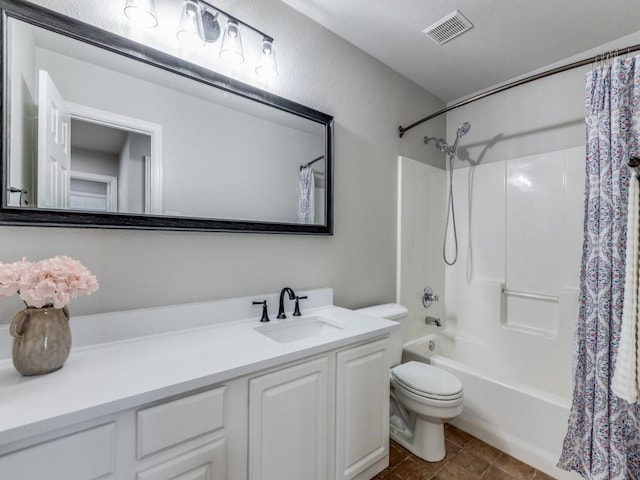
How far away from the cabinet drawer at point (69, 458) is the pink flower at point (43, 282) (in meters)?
0.35

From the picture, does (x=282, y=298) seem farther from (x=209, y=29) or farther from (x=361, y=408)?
(x=209, y=29)

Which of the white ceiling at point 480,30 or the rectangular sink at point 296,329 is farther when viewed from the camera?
the white ceiling at point 480,30

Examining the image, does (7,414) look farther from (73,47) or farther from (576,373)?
(576,373)

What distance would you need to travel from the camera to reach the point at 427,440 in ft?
5.59

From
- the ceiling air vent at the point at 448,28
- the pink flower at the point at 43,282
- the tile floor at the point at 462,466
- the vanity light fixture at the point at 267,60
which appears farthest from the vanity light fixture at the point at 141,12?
the tile floor at the point at 462,466

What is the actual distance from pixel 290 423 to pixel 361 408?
15.8 inches

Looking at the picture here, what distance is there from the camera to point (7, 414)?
→ 0.65m

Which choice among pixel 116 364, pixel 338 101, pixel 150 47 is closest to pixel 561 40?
pixel 338 101

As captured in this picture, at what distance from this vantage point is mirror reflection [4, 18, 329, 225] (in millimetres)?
997

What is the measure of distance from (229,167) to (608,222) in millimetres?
1820

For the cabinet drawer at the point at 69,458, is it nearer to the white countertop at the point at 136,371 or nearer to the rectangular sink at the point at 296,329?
the white countertop at the point at 136,371

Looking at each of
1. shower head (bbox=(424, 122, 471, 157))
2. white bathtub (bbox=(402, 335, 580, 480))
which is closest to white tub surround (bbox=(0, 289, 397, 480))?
white bathtub (bbox=(402, 335, 580, 480))

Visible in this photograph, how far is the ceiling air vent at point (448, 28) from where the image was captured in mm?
1694

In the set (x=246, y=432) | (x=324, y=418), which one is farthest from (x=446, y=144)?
(x=246, y=432)
